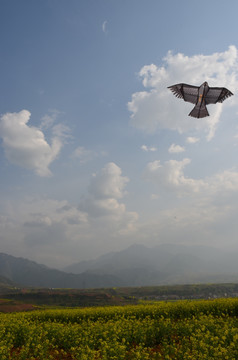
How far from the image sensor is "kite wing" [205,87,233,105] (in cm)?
2025

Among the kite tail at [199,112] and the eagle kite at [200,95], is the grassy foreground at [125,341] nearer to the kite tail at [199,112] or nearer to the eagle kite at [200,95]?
the kite tail at [199,112]

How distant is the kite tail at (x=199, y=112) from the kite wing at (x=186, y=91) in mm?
662

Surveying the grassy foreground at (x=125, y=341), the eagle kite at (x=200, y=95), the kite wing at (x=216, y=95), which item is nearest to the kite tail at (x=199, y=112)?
the eagle kite at (x=200, y=95)

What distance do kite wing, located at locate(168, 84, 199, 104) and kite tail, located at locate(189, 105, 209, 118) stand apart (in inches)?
26.0

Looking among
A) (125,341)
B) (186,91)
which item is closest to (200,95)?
(186,91)

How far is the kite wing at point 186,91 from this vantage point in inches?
807

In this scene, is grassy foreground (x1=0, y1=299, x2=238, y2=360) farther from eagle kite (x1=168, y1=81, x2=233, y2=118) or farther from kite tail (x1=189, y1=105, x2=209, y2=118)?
eagle kite (x1=168, y1=81, x2=233, y2=118)

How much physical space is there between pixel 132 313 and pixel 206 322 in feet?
22.4

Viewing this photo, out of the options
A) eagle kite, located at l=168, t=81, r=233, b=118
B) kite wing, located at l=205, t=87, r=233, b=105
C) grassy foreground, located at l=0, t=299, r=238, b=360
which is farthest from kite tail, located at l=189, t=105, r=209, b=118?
grassy foreground, located at l=0, t=299, r=238, b=360

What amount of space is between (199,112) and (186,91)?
2.27m

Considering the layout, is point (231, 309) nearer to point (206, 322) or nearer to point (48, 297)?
point (206, 322)

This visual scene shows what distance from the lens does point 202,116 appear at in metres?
20.9

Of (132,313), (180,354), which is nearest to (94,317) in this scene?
(132,313)

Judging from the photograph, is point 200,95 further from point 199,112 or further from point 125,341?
point 125,341
